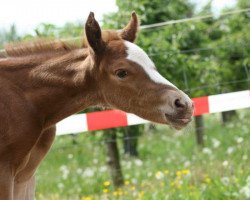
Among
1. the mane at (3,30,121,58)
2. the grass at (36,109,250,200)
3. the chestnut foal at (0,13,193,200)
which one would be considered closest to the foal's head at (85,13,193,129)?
the chestnut foal at (0,13,193,200)

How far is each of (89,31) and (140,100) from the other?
0.54 m

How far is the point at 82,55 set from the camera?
390 centimetres

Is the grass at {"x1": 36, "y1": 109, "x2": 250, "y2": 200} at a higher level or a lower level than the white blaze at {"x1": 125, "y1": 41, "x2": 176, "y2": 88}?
lower

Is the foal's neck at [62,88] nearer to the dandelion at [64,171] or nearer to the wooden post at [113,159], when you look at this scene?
the wooden post at [113,159]

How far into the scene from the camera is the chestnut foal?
366 cm

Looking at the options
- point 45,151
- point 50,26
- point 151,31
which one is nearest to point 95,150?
point 151,31

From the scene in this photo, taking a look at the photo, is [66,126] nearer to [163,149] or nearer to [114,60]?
[114,60]

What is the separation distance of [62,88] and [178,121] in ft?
2.67

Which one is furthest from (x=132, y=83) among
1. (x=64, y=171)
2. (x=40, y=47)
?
(x=64, y=171)

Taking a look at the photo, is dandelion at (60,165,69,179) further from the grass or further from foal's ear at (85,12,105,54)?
foal's ear at (85,12,105,54)

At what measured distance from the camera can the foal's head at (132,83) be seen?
361cm

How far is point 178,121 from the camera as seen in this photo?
3.62 metres

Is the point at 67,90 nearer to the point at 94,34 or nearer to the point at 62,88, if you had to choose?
the point at 62,88

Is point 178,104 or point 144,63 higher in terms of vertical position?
point 144,63
